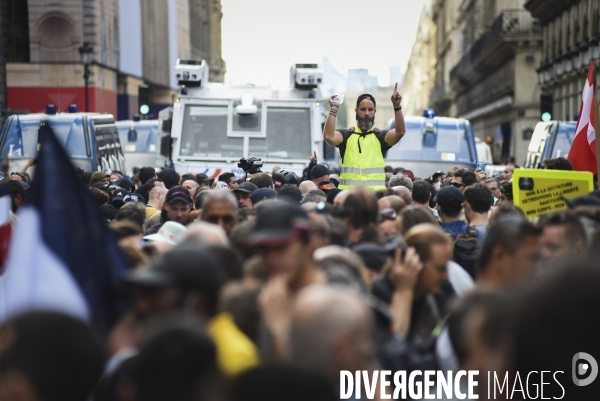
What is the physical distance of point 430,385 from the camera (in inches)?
190

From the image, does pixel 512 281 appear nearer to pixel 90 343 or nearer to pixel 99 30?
pixel 90 343

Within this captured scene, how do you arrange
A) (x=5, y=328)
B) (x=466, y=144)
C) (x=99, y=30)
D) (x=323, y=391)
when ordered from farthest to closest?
(x=99, y=30), (x=466, y=144), (x=5, y=328), (x=323, y=391)

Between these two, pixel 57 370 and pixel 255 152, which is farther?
pixel 255 152

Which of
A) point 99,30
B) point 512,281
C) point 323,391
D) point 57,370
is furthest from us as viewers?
point 99,30

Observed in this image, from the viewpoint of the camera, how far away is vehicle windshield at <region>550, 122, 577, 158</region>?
74.8 feet

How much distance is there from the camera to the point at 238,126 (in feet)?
65.6

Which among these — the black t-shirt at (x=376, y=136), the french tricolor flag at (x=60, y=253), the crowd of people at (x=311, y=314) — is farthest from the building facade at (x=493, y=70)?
the french tricolor flag at (x=60, y=253)

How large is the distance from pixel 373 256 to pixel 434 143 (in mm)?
16056

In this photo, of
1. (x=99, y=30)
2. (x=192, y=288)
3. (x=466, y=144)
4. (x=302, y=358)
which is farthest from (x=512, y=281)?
(x=99, y=30)

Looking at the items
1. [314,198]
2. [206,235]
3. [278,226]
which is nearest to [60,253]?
[206,235]

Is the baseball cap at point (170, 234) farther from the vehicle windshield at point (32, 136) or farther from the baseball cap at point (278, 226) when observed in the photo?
the vehicle windshield at point (32, 136)

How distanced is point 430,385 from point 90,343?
147cm

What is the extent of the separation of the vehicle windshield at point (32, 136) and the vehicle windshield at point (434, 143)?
6214 mm

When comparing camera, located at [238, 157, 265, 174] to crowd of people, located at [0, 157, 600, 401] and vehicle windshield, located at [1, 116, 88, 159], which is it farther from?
vehicle windshield, located at [1, 116, 88, 159]
